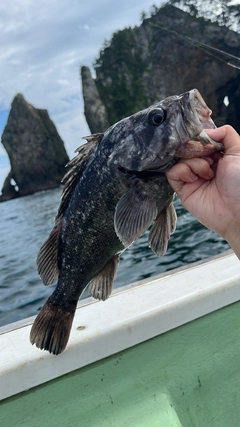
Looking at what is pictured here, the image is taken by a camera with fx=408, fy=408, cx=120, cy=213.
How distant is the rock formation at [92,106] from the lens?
66312 mm

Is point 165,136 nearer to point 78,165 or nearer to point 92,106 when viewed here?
point 78,165

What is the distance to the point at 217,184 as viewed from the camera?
2.14 m

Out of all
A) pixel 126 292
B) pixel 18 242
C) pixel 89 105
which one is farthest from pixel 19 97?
pixel 126 292

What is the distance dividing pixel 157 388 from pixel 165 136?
1.54 meters

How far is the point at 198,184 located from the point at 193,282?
0.99m

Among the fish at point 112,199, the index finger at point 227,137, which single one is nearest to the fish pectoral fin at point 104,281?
the fish at point 112,199

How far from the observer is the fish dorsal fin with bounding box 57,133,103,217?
231cm

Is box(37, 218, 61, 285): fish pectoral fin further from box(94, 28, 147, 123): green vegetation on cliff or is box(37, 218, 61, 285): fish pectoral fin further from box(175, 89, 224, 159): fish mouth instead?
box(94, 28, 147, 123): green vegetation on cliff

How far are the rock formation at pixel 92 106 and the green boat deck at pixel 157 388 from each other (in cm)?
6388

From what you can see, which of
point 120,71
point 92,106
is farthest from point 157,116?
point 120,71

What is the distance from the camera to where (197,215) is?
226 cm

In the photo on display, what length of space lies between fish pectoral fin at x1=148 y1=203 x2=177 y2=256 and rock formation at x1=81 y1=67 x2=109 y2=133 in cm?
6400

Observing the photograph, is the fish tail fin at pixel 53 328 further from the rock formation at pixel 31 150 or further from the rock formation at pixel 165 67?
the rock formation at pixel 31 150

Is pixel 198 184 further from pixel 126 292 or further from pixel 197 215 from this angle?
pixel 126 292
